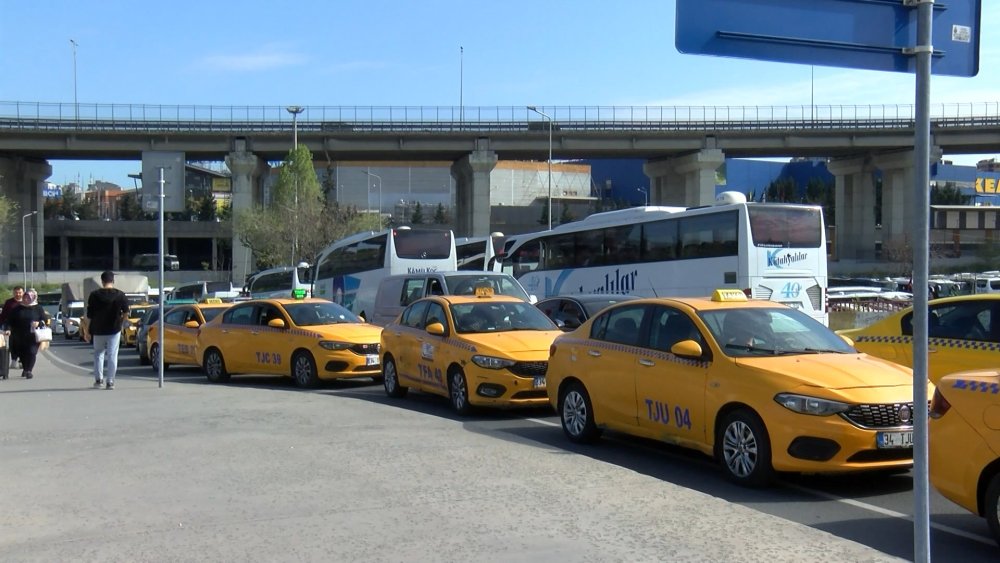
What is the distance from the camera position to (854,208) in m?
79.1

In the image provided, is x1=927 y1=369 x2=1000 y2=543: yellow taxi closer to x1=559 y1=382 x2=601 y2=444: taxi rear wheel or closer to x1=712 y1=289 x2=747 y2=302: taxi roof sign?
x1=712 y1=289 x2=747 y2=302: taxi roof sign

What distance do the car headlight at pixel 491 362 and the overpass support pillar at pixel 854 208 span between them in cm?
7080

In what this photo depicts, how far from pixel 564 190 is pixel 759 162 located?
23048 millimetres

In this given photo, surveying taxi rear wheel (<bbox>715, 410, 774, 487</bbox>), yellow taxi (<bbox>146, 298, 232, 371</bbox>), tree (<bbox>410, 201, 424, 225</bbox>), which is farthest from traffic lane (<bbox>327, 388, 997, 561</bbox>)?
tree (<bbox>410, 201, 424, 225</bbox>)

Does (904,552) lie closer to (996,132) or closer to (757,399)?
(757,399)

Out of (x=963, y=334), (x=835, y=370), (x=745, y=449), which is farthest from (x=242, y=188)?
(x=835, y=370)

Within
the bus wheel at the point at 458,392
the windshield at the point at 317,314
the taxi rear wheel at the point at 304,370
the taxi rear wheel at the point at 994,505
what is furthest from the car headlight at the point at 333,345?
the taxi rear wheel at the point at 994,505

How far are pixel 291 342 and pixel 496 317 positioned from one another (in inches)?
182

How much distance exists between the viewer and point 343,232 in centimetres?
A: 6219

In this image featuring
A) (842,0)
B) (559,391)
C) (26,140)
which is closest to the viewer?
(842,0)

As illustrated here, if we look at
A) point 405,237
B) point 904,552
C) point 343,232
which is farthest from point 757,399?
point 343,232

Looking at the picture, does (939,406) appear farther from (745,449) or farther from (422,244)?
(422,244)

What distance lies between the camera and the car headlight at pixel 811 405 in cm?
766

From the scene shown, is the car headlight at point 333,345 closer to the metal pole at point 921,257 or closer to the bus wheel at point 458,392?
the bus wheel at point 458,392
